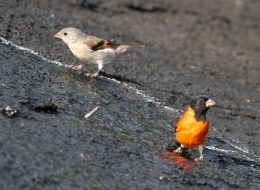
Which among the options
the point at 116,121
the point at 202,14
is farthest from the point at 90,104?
the point at 202,14

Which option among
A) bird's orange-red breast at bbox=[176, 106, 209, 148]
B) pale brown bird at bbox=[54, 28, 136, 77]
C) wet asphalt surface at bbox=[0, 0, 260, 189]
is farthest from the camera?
pale brown bird at bbox=[54, 28, 136, 77]

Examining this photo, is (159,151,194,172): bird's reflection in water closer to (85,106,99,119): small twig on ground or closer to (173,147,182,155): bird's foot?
(173,147,182,155): bird's foot

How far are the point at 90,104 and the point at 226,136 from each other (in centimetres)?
225

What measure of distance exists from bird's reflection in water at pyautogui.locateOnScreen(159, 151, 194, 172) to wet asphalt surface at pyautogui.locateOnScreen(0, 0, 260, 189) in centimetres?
2

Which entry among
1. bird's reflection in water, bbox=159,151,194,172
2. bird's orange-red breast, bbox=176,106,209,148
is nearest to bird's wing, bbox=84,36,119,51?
bird's orange-red breast, bbox=176,106,209,148

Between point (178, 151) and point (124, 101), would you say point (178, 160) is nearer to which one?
point (178, 151)

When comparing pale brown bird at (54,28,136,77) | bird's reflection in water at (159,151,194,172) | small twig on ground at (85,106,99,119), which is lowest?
bird's reflection in water at (159,151,194,172)

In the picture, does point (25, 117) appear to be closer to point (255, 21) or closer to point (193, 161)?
point (193, 161)

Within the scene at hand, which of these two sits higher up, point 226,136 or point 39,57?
point 39,57

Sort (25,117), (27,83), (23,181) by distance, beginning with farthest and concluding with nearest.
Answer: (27,83) → (25,117) → (23,181)

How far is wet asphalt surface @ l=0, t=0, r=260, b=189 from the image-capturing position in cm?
582

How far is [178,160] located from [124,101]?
1.76 m

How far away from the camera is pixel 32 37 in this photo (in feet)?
33.9

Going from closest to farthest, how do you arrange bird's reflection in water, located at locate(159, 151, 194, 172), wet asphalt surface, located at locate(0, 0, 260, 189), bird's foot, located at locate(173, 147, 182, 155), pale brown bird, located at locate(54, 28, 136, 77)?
wet asphalt surface, located at locate(0, 0, 260, 189) → bird's reflection in water, located at locate(159, 151, 194, 172) → bird's foot, located at locate(173, 147, 182, 155) → pale brown bird, located at locate(54, 28, 136, 77)
